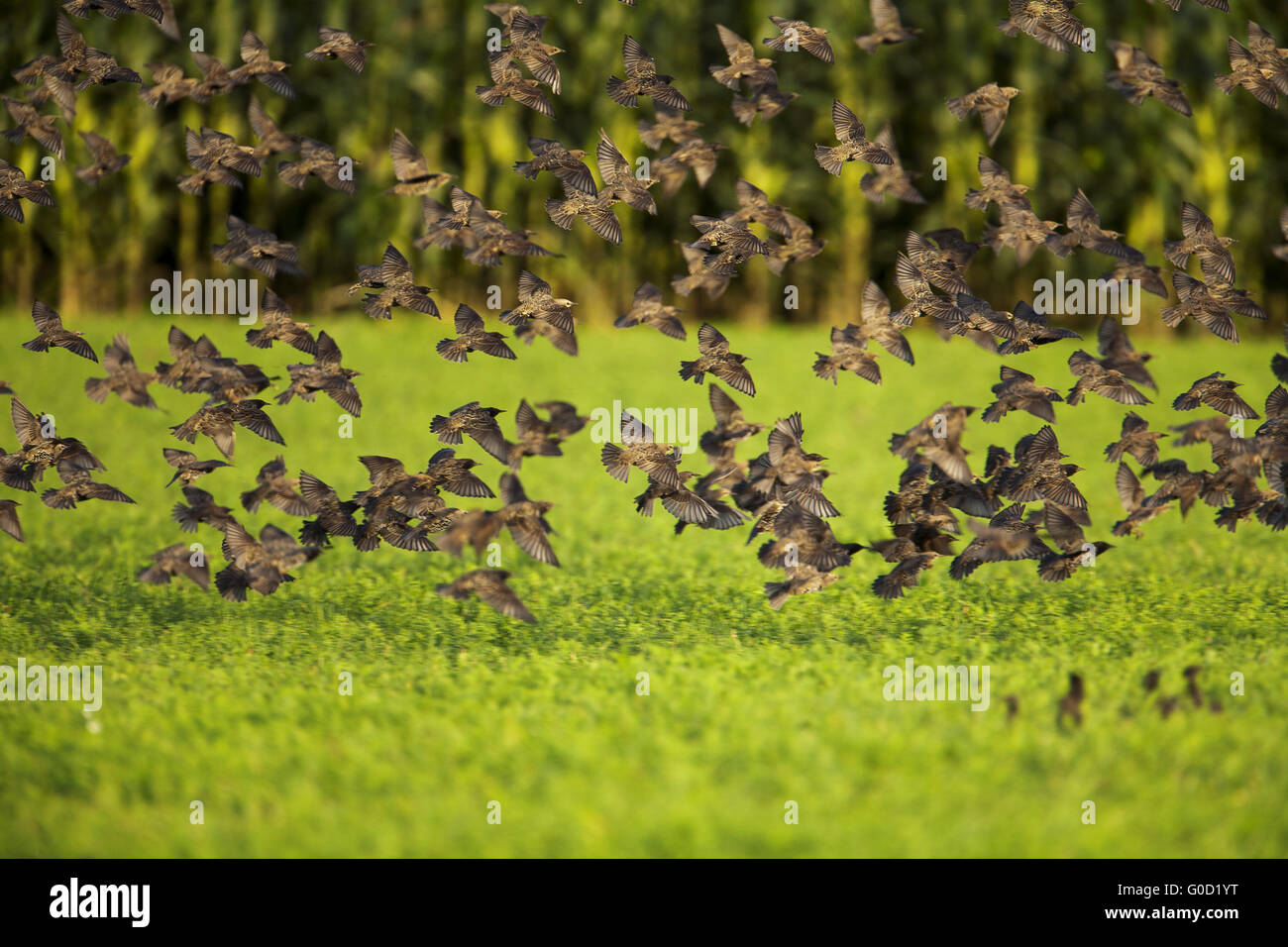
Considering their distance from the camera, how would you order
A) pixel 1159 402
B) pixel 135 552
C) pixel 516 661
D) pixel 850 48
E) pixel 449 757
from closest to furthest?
1. pixel 449 757
2. pixel 516 661
3. pixel 135 552
4. pixel 1159 402
5. pixel 850 48

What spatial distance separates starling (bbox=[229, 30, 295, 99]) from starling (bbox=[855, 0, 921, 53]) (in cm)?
141

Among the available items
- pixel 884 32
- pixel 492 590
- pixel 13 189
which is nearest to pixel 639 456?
pixel 492 590

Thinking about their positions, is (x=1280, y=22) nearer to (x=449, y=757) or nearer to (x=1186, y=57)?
(x=1186, y=57)

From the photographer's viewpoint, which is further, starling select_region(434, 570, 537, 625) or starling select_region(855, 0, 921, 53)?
starling select_region(855, 0, 921, 53)

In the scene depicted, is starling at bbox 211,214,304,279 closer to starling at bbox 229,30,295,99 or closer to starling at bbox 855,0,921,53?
starling at bbox 229,30,295,99

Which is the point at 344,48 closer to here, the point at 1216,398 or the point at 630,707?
the point at 630,707

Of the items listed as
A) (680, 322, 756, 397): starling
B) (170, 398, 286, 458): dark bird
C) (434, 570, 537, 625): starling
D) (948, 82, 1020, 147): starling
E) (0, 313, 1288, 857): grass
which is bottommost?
(0, 313, 1288, 857): grass

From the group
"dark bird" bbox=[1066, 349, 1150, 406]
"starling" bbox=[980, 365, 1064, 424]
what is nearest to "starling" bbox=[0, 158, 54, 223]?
"starling" bbox=[980, 365, 1064, 424]

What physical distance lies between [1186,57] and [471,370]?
192 inches

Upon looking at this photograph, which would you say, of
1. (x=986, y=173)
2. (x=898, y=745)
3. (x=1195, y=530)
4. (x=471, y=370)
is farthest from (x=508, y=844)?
(x=471, y=370)

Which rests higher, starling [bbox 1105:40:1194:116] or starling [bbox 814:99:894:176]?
starling [bbox 1105:40:1194:116]

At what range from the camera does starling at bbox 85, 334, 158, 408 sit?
326 centimetres

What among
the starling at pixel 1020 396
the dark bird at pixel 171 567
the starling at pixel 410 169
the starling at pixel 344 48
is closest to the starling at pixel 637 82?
the starling at pixel 410 169

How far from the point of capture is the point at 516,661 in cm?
324
